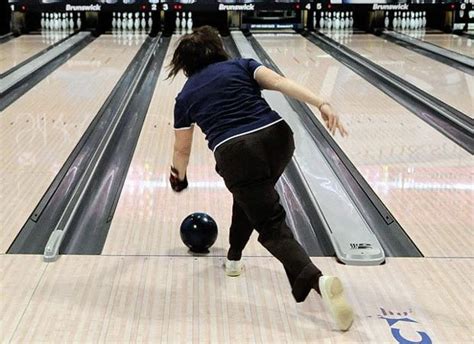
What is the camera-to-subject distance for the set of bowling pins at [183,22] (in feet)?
33.6

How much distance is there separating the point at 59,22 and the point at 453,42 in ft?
17.7

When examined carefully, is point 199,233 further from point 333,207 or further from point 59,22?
point 59,22

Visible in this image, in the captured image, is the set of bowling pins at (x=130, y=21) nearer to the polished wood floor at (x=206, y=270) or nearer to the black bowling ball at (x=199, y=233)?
the polished wood floor at (x=206, y=270)

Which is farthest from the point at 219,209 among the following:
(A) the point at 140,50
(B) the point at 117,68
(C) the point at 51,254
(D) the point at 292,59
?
(A) the point at 140,50

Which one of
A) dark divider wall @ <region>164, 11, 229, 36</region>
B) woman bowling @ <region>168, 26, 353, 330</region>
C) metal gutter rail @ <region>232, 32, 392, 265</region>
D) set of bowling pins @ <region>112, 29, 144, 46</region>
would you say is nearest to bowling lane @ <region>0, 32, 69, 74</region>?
set of bowling pins @ <region>112, 29, 144, 46</region>

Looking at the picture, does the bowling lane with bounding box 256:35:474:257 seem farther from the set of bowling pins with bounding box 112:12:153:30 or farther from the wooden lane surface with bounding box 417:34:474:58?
the set of bowling pins with bounding box 112:12:153:30

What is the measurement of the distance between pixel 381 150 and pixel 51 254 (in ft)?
7.42

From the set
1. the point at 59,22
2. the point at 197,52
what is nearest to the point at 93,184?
the point at 197,52

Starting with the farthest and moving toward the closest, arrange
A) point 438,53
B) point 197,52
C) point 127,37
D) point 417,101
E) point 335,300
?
point 127,37 < point 438,53 < point 417,101 < point 197,52 < point 335,300

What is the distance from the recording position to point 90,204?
342cm

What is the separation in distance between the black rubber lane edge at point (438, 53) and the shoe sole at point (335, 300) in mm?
5110

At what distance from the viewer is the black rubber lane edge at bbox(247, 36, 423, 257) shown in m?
2.95

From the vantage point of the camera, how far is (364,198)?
3492 millimetres

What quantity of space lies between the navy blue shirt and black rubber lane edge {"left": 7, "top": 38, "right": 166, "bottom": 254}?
0.88 metres
